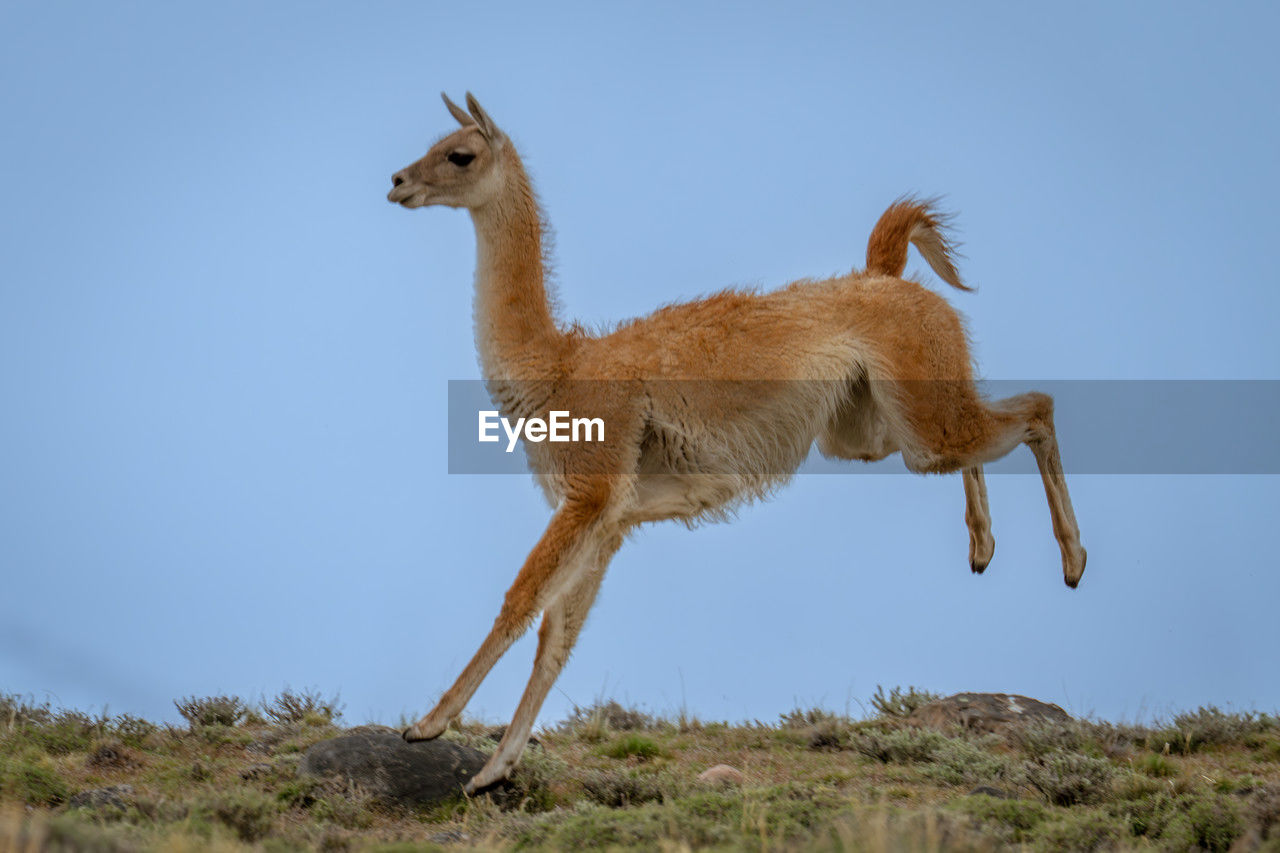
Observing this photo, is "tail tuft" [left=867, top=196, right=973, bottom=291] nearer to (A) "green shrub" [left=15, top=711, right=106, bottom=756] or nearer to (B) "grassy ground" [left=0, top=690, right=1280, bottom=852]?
(B) "grassy ground" [left=0, top=690, right=1280, bottom=852]

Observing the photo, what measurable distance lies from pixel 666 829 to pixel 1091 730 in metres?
4.70

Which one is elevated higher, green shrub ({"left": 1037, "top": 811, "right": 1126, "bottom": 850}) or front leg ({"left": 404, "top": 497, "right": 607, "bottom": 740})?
front leg ({"left": 404, "top": 497, "right": 607, "bottom": 740})

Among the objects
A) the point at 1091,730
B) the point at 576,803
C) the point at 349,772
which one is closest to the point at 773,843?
the point at 576,803

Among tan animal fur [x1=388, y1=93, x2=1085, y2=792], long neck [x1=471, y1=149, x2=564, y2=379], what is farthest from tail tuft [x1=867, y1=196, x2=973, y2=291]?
long neck [x1=471, y1=149, x2=564, y2=379]

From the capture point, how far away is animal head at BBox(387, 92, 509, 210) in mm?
8430

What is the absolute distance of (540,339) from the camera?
→ 8.32 metres

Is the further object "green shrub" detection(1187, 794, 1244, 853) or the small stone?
the small stone

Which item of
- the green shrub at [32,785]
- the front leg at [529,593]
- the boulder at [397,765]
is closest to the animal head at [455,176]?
the front leg at [529,593]

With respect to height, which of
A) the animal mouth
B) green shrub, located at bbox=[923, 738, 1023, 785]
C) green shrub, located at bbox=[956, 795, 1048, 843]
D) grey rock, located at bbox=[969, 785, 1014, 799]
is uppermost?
the animal mouth

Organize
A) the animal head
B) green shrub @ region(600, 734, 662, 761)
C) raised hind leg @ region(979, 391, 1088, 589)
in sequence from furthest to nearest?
green shrub @ region(600, 734, 662, 761) < raised hind leg @ region(979, 391, 1088, 589) < the animal head

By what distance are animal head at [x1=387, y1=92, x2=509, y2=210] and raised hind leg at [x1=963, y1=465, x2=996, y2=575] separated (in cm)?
424

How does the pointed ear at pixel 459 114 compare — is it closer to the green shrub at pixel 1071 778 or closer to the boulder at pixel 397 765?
the boulder at pixel 397 765

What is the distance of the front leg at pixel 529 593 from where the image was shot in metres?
7.50

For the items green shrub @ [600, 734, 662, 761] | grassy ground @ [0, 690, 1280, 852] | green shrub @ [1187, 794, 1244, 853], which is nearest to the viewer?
grassy ground @ [0, 690, 1280, 852]
